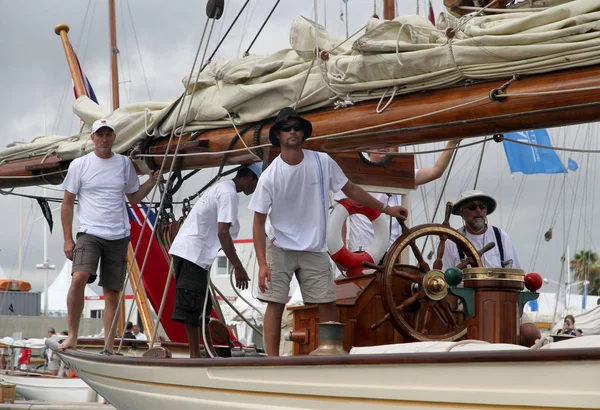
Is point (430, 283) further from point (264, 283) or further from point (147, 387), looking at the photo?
point (147, 387)

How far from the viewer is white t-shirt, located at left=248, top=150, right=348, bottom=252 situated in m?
4.71

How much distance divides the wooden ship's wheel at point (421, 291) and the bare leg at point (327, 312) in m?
0.25

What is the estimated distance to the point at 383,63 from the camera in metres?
5.09

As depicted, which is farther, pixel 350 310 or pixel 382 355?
pixel 350 310

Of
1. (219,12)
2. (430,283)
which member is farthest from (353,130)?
(219,12)

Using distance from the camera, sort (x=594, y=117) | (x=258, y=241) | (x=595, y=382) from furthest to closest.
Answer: (x=258, y=241)
(x=594, y=117)
(x=595, y=382)

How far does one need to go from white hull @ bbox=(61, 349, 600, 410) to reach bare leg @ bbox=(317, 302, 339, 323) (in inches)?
25.6

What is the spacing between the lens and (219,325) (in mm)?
6332

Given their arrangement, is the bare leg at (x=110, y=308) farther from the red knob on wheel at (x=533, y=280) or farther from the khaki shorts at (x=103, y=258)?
the red knob on wheel at (x=533, y=280)

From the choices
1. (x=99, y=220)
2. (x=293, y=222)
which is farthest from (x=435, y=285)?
(x=99, y=220)

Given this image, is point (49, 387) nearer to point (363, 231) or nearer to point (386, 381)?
point (363, 231)

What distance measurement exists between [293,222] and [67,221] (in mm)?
1856

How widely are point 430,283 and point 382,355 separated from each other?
1.53m

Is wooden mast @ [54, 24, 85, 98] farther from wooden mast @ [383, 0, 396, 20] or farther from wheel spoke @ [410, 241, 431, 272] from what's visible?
wheel spoke @ [410, 241, 431, 272]
